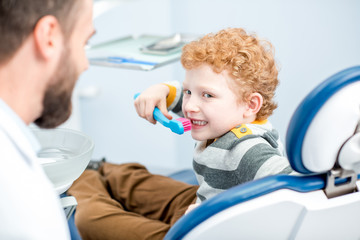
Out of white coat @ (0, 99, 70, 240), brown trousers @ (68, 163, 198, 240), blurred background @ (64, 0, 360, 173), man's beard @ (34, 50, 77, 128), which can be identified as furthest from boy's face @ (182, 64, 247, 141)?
blurred background @ (64, 0, 360, 173)

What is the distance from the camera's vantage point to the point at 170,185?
1.61 metres

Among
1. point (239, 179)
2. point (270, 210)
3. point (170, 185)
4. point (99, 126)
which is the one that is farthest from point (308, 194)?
point (99, 126)

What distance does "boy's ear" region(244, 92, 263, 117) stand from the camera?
4.11 feet

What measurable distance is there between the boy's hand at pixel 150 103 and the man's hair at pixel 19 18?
1.82 feet

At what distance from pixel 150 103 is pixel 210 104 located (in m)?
0.20

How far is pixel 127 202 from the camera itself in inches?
63.9

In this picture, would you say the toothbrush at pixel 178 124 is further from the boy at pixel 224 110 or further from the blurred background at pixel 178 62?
the blurred background at pixel 178 62

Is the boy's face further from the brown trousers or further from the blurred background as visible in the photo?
the blurred background

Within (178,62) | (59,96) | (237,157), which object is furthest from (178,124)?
(178,62)

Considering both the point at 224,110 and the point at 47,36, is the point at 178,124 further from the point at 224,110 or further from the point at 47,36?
the point at 47,36

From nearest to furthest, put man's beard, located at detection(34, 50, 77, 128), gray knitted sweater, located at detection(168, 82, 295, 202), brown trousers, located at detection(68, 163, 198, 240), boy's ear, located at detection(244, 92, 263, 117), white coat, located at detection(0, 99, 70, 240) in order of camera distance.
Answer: white coat, located at detection(0, 99, 70, 240) → man's beard, located at detection(34, 50, 77, 128) → gray knitted sweater, located at detection(168, 82, 295, 202) → boy's ear, located at detection(244, 92, 263, 117) → brown trousers, located at detection(68, 163, 198, 240)

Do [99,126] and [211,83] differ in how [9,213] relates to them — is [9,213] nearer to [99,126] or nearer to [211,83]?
[211,83]

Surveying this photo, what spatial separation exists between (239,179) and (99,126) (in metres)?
1.68

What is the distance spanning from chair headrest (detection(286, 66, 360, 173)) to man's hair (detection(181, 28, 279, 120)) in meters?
0.41
